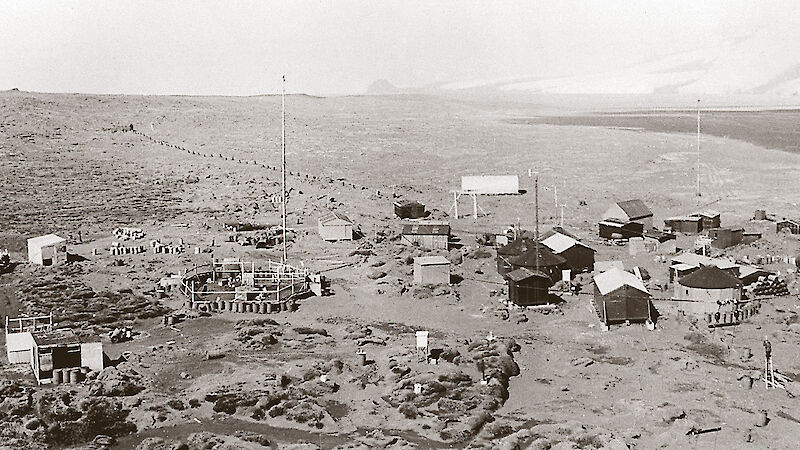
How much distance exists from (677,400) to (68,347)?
849 inches

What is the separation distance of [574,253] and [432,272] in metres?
8.19

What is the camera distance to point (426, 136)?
102 m

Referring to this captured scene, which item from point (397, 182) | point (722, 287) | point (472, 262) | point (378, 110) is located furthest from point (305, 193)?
point (378, 110)

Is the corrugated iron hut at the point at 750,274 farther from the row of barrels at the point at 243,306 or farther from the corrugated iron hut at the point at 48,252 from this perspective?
the corrugated iron hut at the point at 48,252

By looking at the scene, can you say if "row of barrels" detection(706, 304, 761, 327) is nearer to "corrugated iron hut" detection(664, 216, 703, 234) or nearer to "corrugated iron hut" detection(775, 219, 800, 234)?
"corrugated iron hut" detection(664, 216, 703, 234)

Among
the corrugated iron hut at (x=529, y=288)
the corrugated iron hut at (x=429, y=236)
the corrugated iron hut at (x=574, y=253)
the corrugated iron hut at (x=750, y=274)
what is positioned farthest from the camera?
the corrugated iron hut at (x=429, y=236)

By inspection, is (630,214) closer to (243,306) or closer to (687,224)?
(687,224)

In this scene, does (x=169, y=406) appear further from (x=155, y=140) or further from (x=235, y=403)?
(x=155, y=140)

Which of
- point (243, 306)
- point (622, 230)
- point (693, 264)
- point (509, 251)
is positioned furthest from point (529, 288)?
point (622, 230)

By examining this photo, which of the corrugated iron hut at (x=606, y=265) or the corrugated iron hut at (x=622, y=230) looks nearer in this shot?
the corrugated iron hut at (x=606, y=265)

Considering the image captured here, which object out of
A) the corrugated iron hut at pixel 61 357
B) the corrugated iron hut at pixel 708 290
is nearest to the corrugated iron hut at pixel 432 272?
the corrugated iron hut at pixel 708 290

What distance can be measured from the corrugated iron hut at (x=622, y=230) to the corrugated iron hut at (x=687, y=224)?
317 cm

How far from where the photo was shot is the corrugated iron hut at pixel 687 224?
57.1 m

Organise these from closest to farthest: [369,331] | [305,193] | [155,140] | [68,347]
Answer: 1. [68,347]
2. [369,331]
3. [305,193]
4. [155,140]
